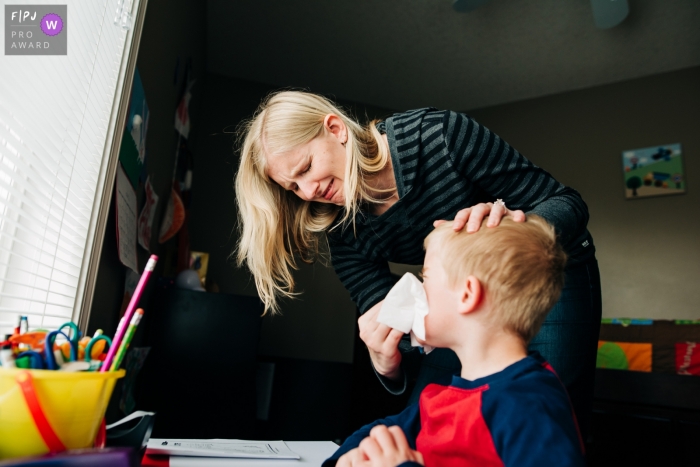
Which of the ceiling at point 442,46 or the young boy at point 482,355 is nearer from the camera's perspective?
the young boy at point 482,355

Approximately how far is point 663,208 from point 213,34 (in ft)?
9.81

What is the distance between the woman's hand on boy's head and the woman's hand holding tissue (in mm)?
200

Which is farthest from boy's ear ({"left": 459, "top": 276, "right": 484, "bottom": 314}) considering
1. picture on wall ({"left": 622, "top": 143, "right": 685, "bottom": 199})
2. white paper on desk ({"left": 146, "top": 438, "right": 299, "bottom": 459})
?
picture on wall ({"left": 622, "top": 143, "right": 685, "bottom": 199})

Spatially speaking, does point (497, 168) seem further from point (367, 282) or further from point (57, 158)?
point (57, 158)

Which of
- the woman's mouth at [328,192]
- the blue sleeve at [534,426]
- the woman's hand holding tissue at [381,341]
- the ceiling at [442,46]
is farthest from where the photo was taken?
the ceiling at [442,46]

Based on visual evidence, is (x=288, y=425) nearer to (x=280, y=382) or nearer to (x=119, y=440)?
(x=280, y=382)

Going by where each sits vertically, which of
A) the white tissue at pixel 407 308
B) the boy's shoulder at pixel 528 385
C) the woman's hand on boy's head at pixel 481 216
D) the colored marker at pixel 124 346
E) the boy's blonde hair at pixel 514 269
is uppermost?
the woman's hand on boy's head at pixel 481 216

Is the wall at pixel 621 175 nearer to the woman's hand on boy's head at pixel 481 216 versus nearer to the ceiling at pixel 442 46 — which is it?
the ceiling at pixel 442 46

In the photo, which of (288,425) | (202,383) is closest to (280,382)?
(288,425)

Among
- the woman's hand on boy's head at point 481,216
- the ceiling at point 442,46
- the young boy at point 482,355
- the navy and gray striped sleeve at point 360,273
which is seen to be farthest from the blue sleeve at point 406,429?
the ceiling at point 442,46

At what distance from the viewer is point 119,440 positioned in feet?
1.72

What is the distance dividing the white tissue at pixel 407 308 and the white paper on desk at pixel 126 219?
690 mm

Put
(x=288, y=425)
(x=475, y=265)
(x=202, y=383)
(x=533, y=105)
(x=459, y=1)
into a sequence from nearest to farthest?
1. (x=475, y=265)
2. (x=202, y=383)
3. (x=459, y=1)
4. (x=288, y=425)
5. (x=533, y=105)

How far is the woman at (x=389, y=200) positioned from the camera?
94 centimetres
